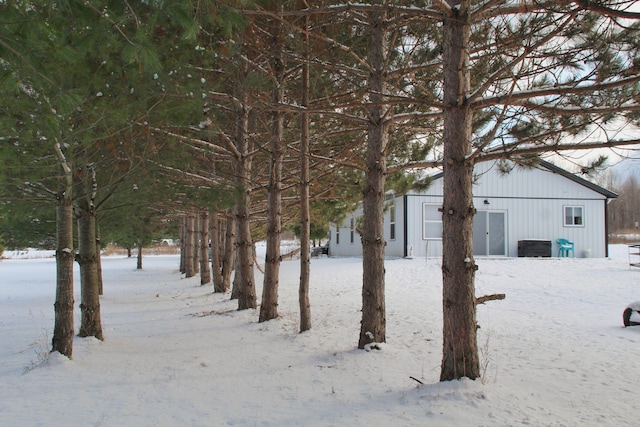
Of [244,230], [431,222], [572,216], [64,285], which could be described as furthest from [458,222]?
Result: [572,216]

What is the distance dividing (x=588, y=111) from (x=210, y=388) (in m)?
4.45

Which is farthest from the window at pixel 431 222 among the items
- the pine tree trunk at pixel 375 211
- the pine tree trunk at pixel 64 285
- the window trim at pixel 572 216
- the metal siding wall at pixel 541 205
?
the pine tree trunk at pixel 64 285

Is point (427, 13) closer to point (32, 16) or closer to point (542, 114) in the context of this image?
point (542, 114)

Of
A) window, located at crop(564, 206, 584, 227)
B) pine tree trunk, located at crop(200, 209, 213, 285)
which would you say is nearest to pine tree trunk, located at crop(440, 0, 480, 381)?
pine tree trunk, located at crop(200, 209, 213, 285)

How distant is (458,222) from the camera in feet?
14.7

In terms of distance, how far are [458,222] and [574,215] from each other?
18.9m

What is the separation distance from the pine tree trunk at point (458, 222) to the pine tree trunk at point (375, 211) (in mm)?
1920

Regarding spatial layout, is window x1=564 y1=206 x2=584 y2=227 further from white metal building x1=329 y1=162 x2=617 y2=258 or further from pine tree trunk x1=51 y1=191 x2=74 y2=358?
pine tree trunk x1=51 y1=191 x2=74 y2=358

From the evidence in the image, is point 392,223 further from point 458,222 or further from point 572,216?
point 458,222

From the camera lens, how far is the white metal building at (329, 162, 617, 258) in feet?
64.2

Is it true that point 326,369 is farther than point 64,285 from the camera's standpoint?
No

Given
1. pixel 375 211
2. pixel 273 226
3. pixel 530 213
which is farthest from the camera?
pixel 530 213

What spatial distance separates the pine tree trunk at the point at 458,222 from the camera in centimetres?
444

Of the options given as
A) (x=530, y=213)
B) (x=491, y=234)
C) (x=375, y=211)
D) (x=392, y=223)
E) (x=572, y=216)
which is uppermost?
(x=530, y=213)
